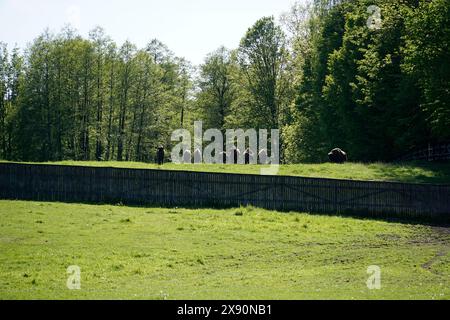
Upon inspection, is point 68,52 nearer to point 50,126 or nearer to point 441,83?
point 50,126

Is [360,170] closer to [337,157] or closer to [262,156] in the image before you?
[337,157]

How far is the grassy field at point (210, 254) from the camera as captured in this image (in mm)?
17281

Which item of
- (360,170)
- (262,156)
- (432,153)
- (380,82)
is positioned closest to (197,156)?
(262,156)

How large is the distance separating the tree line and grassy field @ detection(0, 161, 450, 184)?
6.22 m

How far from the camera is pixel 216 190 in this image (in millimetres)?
35688

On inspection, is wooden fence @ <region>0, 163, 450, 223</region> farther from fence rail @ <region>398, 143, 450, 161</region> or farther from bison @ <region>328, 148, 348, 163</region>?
fence rail @ <region>398, 143, 450, 161</region>

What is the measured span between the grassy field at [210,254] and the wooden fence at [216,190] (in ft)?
6.37

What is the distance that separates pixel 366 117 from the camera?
51625 millimetres

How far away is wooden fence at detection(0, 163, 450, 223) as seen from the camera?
3534cm

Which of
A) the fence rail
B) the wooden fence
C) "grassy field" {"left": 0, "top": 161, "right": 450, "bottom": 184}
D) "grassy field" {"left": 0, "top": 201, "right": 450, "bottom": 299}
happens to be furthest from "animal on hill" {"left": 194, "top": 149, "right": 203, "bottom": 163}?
"grassy field" {"left": 0, "top": 201, "right": 450, "bottom": 299}

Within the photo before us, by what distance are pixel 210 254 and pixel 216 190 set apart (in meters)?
13.0

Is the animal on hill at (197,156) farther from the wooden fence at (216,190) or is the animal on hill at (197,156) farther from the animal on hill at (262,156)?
the wooden fence at (216,190)
